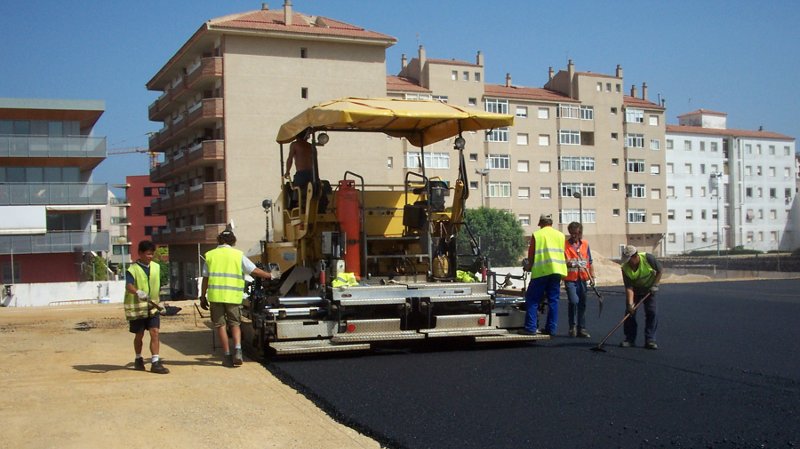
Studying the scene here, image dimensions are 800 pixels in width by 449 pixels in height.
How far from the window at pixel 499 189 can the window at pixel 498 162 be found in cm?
114

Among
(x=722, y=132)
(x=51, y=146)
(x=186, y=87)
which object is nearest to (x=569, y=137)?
(x=722, y=132)

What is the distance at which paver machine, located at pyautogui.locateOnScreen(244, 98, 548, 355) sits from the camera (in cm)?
920

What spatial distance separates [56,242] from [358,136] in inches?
655

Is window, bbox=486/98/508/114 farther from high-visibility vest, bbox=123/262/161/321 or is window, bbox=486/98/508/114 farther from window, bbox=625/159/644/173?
high-visibility vest, bbox=123/262/161/321

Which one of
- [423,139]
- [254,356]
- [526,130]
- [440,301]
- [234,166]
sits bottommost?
[254,356]

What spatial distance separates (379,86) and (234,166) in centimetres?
937

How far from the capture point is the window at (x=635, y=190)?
221 feet

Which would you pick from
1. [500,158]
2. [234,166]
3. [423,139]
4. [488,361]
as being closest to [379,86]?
[234,166]


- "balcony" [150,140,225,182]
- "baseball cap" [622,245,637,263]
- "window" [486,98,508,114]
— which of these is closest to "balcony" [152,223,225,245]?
"balcony" [150,140,225,182]

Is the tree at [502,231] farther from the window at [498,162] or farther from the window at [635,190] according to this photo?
the window at [635,190]

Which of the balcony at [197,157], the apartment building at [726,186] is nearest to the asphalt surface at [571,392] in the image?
the balcony at [197,157]

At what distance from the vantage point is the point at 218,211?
1784 inches

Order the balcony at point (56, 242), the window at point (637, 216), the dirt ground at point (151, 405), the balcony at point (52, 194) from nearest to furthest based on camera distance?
the dirt ground at point (151, 405) → the balcony at point (56, 242) → the balcony at point (52, 194) → the window at point (637, 216)

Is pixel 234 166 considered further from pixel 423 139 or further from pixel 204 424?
pixel 204 424
